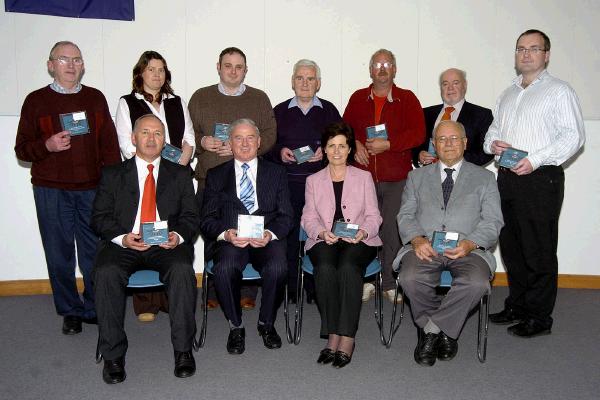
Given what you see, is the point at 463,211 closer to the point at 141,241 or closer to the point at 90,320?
the point at 141,241

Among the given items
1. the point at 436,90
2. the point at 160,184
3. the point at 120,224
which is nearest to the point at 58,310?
the point at 120,224

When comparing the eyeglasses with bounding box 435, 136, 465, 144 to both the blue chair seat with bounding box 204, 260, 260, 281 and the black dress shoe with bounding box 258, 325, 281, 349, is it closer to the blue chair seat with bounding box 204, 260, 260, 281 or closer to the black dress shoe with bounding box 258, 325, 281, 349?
the blue chair seat with bounding box 204, 260, 260, 281

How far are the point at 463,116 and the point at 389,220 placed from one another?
3.28ft

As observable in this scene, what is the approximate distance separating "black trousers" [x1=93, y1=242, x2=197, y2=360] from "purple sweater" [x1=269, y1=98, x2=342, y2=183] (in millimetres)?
1291

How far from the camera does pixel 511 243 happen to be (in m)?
4.12

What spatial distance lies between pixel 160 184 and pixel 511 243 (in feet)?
8.19

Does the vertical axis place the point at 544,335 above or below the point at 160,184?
below

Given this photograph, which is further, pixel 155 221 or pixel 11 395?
pixel 155 221

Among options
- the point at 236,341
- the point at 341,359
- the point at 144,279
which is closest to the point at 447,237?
the point at 341,359

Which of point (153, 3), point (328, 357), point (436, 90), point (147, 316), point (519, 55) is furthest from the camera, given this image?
point (436, 90)

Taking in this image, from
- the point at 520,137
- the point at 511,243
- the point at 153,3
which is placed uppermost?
the point at 153,3

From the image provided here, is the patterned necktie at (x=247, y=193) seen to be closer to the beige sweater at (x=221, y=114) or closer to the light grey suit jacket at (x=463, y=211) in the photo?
the beige sweater at (x=221, y=114)

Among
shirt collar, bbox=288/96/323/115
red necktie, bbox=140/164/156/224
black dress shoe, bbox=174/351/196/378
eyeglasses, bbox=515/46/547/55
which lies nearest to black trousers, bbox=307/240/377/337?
black dress shoe, bbox=174/351/196/378

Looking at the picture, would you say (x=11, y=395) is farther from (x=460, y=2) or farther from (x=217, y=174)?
(x=460, y=2)
